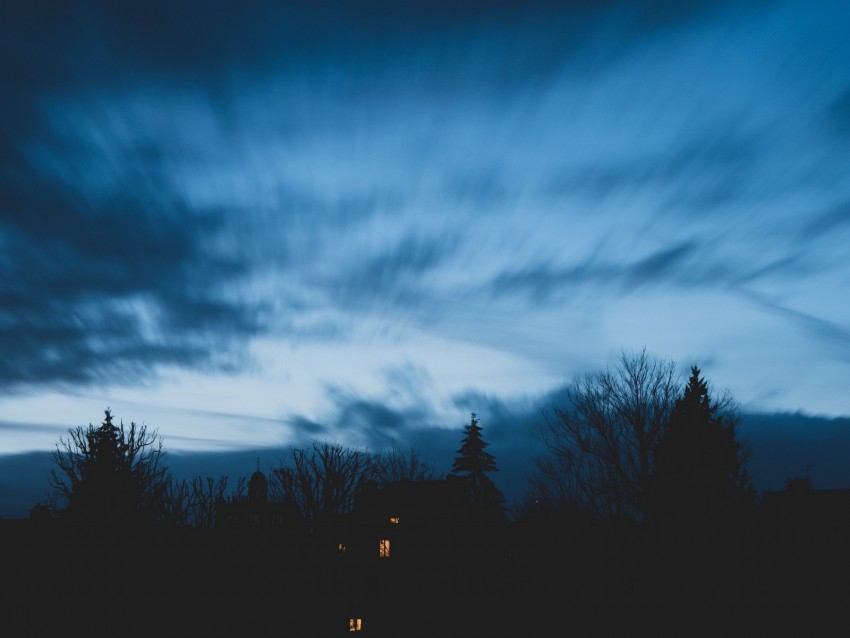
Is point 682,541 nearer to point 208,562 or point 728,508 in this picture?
point 728,508

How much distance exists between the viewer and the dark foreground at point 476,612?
21719mm

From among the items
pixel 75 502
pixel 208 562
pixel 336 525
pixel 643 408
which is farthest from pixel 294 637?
pixel 643 408

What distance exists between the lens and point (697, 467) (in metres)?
27.2

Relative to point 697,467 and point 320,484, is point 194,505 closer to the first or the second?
point 320,484

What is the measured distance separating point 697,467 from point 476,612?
50.2ft

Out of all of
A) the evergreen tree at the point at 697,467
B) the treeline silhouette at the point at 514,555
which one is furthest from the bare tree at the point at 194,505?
the evergreen tree at the point at 697,467

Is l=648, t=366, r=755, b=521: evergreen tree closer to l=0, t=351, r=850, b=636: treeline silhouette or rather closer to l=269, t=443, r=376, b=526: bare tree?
l=0, t=351, r=850, b=636: treeline silhouette

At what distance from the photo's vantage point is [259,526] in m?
29.7

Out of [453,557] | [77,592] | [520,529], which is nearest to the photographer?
[77,592]

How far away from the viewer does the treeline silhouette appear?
72.7ft

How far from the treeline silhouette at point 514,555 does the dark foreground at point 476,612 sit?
7 cm

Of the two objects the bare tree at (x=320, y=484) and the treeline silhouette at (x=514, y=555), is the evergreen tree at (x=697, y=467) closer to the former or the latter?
the treeline silhouette at (x=514, y=555)

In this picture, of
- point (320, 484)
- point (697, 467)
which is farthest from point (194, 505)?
point (697, 467)

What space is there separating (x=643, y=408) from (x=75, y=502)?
32.9m
